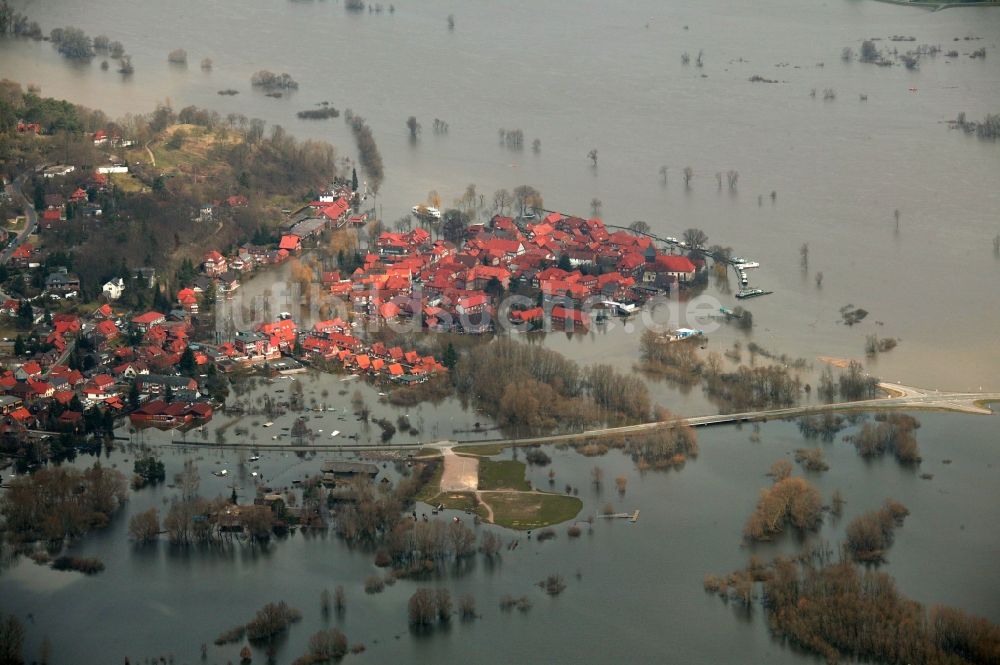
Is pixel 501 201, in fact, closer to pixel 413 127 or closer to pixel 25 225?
pixel 413 127

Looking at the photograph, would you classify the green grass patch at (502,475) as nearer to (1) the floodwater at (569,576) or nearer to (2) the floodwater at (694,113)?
(1) the floodwater at (569,576)

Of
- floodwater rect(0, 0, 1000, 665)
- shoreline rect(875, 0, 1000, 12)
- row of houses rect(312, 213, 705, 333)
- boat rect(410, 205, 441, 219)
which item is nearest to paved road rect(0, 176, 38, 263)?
row of houses rect(312, 213, 705, 333)

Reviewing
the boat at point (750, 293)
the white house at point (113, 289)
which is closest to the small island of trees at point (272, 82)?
the white house at point (113, 289)

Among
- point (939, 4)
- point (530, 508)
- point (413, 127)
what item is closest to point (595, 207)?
point (413, 127)

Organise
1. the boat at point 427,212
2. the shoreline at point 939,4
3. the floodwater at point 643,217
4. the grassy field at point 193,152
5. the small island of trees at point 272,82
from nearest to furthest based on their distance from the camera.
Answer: the floodwater at point 643,217, the boat at point 427,212, the grassy field at point 193,152, the small island of trees at point 272,82, the shoreline at point 939,4

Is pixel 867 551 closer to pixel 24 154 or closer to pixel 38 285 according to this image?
pixel 38 285

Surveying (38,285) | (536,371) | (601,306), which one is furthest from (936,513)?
(38,285)
